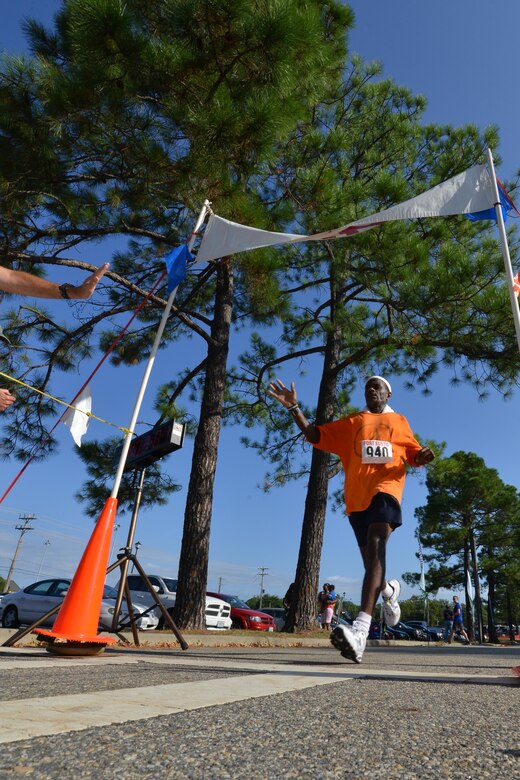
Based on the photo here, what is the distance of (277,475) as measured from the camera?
14039 mm

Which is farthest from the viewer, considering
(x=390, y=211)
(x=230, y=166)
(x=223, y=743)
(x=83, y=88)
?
(x=230, y=166)

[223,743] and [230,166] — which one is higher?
[230,166]

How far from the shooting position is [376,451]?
377 cm

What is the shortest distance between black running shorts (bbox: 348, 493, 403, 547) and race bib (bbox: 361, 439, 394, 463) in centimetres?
24

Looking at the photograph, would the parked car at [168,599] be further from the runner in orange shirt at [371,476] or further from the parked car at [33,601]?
the runner in orange shirt at [371,476]

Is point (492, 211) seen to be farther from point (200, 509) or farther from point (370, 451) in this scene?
point (200, 509)

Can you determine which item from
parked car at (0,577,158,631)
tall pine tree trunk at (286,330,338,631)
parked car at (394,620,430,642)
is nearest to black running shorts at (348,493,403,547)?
tall pine tree trunk at (286,330,338,631)

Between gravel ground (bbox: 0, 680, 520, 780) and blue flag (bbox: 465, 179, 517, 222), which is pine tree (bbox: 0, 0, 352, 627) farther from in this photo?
gravel ground (bbox: 0, 680, 520, 780)

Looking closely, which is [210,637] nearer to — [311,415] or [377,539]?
[377,539]

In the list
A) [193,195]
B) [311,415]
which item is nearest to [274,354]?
[311,415]

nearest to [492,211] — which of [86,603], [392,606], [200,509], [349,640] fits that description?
[392,606]

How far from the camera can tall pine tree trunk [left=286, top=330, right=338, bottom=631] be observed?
10.7 meters

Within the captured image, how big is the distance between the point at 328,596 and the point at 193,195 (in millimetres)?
12168

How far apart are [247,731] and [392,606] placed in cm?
326
